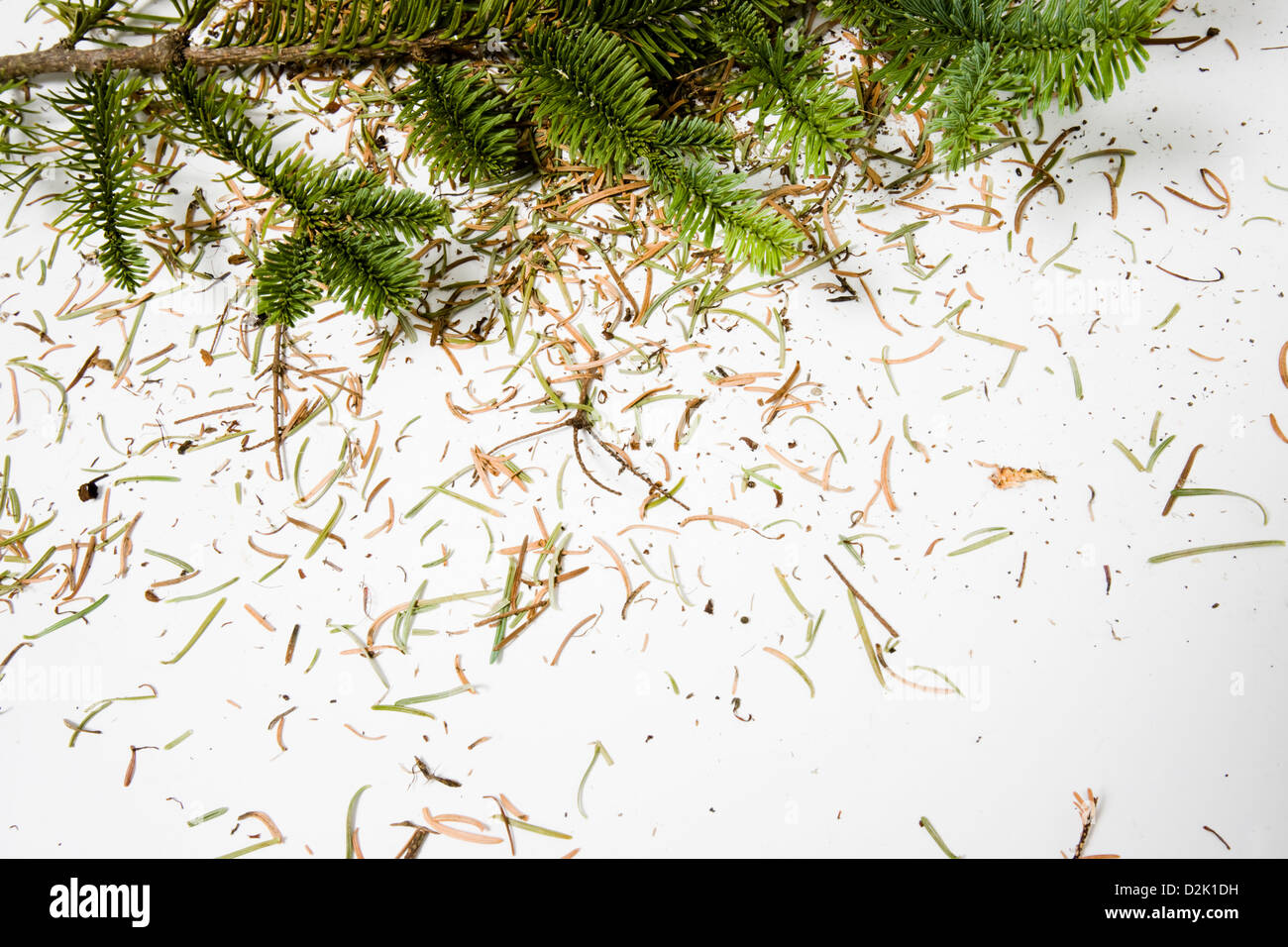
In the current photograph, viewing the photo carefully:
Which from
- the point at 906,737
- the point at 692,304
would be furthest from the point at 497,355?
the point at 906,737

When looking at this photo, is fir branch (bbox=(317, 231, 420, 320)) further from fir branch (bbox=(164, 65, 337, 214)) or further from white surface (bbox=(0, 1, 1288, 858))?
white surface (bbox=(0, 1, 1288, 858))

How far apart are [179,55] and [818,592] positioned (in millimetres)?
1066

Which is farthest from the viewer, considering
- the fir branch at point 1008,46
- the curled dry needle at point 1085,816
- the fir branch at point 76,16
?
the fir branch at point 76,16

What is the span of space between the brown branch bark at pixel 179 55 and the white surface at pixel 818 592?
345mm

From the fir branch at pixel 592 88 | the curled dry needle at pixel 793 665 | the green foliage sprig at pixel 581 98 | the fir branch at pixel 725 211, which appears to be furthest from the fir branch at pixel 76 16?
the curled dry needle at pixel 793 665

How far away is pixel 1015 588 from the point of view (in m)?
0.92

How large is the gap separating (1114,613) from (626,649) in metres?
0.59

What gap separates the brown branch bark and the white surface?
1.13 ft

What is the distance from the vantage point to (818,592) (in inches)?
36.8

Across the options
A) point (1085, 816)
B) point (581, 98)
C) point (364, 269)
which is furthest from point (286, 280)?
point (1085, 816)

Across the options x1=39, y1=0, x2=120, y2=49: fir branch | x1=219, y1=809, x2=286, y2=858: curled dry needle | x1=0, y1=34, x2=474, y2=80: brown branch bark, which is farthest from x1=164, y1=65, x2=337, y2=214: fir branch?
x1=219, y1=809, x2=286, y2=858: curled dry needle

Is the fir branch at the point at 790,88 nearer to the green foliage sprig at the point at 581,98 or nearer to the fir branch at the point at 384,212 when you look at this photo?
the green foliage sprig at the point at 581,98

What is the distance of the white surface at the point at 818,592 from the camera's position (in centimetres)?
89

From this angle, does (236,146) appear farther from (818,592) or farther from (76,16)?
(818,592)
